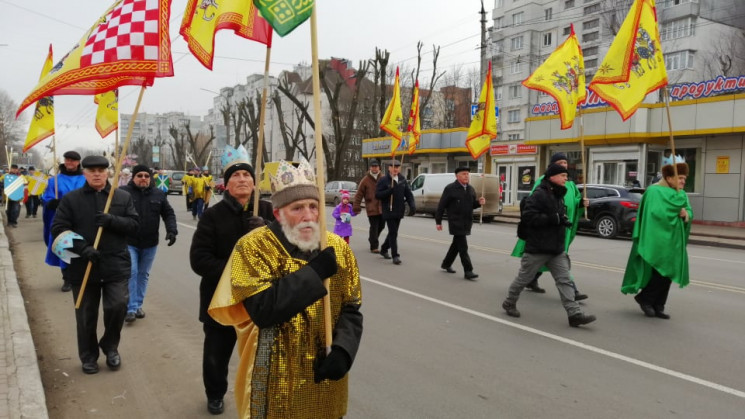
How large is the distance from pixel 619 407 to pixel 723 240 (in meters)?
15.1

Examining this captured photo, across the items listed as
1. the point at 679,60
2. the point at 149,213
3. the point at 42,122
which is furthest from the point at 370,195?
the point at 679,60

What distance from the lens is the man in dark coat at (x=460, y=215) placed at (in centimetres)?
901

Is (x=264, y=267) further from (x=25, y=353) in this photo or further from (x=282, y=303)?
(x=25, y=353)

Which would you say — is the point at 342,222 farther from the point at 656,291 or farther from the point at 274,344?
the point at 274,344

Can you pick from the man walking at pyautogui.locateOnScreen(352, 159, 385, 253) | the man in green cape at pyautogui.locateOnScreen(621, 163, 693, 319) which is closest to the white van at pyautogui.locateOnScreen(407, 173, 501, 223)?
the man walking at pyautogui.locateOnScreen(352, 159, 385, 253)

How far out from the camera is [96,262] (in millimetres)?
4562

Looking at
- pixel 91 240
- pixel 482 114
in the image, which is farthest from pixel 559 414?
pixel 482 114

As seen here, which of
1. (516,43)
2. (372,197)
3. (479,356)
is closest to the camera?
(479,356)

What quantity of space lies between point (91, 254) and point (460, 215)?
19.7ft

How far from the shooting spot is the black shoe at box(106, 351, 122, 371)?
15.3 ft

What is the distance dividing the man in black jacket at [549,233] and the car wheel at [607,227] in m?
10.9

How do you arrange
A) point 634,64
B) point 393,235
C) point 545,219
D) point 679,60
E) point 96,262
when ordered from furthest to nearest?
point 679,60 → point 393,235 → point 634,64 → point 545,219 → point 96,262

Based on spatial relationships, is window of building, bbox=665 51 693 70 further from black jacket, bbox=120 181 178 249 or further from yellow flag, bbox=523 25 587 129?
black jacket, bbox=120 181 178 249

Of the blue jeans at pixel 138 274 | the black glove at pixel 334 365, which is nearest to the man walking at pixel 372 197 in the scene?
the blue jeans at pixel 138 274
